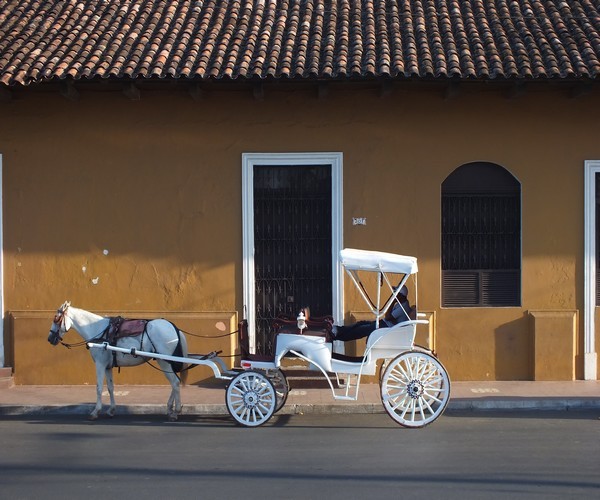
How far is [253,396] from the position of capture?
8922mm

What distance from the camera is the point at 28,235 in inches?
452

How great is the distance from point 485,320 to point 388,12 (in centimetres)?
500

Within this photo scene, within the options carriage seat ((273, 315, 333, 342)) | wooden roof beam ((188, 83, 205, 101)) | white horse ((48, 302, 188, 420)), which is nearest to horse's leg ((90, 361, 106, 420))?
white horse ((48, 302, 188, 420))

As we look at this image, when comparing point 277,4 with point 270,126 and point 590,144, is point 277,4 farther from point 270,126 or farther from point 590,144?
point 590,144

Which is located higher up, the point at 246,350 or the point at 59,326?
the point at 59,326

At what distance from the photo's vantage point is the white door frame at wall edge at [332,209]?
11.4 meters

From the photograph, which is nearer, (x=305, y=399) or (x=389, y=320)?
(x=389, y=320)

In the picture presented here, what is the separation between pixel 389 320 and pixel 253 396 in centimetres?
179

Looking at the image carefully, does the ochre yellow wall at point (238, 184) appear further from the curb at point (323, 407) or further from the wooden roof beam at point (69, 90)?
the curb at point (323, 407)

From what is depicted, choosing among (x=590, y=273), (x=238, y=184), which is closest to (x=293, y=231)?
(x=238, y=184)

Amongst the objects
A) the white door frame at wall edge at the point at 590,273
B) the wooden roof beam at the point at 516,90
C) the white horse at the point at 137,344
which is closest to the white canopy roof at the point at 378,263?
the white horse at the point at 137,344

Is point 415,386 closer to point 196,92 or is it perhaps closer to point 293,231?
point 293,231

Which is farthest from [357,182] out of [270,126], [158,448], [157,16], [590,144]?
[158,448]

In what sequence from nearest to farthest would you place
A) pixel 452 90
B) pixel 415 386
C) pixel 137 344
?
pixel 415 386 < pixel 137 344 < pixel 452 90
